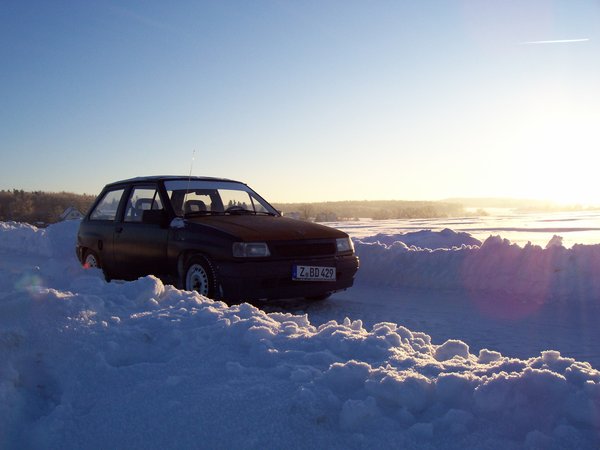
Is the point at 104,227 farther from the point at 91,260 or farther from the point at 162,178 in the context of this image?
the point at 162,178

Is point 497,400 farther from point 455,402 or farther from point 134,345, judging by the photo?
point 134,345

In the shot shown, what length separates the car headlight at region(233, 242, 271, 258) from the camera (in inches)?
213

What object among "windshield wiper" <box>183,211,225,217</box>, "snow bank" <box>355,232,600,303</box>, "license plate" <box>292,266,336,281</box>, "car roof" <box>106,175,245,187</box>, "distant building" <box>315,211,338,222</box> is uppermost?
"car roof" <box>106,175,245,187</box>

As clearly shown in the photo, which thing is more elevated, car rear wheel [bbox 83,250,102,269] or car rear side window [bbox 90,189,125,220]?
car rear side window [bbox 90,189,125,220]

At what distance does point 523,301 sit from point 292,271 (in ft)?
10.6

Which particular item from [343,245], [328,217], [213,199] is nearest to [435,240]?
[343,245]

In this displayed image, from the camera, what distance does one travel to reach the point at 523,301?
6832 millimetres

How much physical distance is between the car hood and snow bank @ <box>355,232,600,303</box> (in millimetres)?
2590

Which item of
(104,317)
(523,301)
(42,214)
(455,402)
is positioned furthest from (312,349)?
(42,214)

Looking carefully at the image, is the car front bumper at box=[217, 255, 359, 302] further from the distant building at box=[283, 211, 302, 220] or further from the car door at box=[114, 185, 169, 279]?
the distant building at box=[283, 211, 302, 220]

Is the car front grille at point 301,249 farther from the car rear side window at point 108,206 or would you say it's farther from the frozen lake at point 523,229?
the frozen lake at point 523,229

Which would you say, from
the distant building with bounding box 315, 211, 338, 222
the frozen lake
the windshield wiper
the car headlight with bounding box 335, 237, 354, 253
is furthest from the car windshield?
the distant building with bounding box 315, 211, 338, 222

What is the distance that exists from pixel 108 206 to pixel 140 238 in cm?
123

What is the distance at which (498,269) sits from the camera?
782 centimetres
